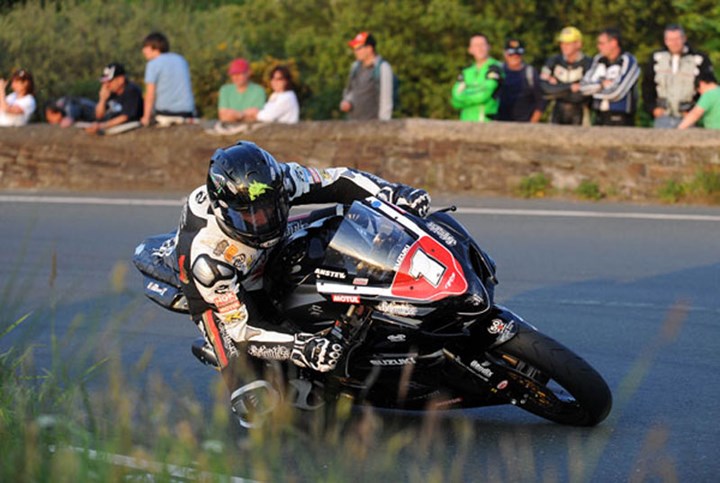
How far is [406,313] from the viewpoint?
17.7 feet

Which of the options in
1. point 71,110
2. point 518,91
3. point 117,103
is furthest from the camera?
point 71,110

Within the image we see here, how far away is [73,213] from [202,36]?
12489 mm

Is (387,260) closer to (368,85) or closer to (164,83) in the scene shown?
(368,85)

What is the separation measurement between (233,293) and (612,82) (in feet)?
27.4

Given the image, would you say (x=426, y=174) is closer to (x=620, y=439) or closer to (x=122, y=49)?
(x=620, y=439)

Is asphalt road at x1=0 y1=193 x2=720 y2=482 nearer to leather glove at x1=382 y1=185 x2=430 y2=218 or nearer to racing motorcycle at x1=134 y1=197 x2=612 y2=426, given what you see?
racing motorcycle at x1=134 y1=197 x2=612 y2=426

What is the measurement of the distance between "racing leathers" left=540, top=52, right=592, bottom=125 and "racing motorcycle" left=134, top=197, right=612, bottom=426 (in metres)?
8.06

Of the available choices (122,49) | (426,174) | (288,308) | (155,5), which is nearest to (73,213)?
(426,174)

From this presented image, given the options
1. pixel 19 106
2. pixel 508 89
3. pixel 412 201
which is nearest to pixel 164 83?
pixel 19 106

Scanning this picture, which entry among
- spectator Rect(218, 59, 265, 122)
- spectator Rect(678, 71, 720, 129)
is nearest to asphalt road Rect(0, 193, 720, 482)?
spectator Rect(678, 71, 720, 129)

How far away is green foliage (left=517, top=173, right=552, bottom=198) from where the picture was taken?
1345cm

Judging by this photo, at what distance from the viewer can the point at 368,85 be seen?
47.6 ft

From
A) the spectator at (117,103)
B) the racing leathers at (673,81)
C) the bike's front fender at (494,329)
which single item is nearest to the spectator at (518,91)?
the racing leathers at (673,81)

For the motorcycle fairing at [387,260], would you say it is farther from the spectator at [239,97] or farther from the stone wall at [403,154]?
the spectator at [239,97]
